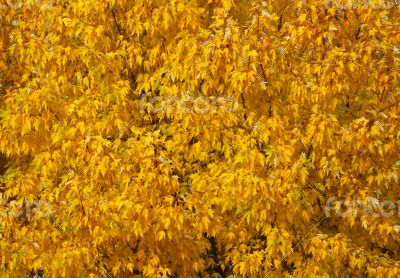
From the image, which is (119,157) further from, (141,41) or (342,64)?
(342,64)

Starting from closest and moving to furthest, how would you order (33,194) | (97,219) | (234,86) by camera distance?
(97,219) < (234,86) < (33,194)

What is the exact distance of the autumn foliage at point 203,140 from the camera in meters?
7.90

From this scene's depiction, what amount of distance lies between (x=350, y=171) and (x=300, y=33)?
83.7 inches

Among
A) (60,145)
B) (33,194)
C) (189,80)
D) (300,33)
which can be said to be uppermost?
(300,33)

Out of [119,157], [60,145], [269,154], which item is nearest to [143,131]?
[119,157]

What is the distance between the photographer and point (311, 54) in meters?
8.73

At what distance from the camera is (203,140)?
857 cm

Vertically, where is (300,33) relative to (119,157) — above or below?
above

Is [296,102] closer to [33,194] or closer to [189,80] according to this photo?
[189,80]

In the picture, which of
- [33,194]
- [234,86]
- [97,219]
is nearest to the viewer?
[97,219]

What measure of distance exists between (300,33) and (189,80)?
1746mm

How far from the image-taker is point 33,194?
9320 millimetres

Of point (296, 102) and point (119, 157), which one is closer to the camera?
point (119, 157)

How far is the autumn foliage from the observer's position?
7902 mm
